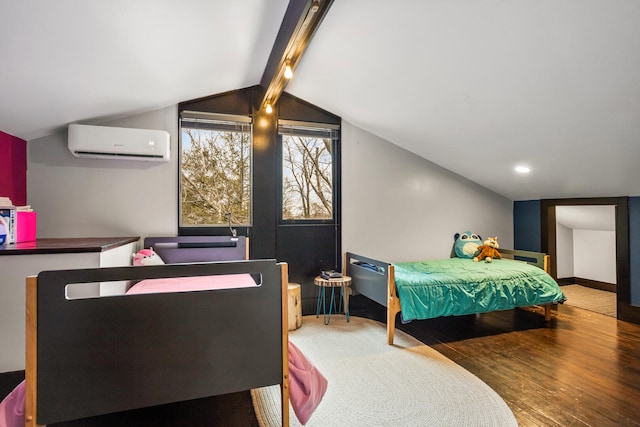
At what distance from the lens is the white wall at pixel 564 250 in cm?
481

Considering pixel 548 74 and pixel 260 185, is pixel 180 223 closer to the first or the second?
pixel 260 185

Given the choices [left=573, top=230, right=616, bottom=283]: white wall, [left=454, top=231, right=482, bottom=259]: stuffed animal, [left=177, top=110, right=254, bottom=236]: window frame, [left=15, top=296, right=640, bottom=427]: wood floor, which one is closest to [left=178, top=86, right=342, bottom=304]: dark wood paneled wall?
[left=177, top=110, right=254, bottom=236]: window frame

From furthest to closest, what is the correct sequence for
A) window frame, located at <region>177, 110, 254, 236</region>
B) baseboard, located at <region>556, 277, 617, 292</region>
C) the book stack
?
1. baseboard, located at <region>556, 277, 617, 292</region>
2. the book stack
3. window frame, located at <region>177, 110, 254, 236</region>

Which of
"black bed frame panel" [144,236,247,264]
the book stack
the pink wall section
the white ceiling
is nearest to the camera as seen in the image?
the white ceiling

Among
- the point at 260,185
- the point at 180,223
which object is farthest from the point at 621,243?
the point at 180,223

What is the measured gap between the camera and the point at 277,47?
248 centimetres

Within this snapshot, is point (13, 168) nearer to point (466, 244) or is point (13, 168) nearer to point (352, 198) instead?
point (352, 198)

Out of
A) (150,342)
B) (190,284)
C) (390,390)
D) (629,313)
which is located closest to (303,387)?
(150,342)

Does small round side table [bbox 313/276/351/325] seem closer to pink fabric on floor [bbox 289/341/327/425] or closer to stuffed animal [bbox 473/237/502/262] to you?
stuffed animal [bbox 473/237/502/262]

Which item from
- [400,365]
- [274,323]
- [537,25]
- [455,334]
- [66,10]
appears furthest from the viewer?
[455,334]

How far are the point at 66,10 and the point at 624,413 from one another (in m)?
3.55

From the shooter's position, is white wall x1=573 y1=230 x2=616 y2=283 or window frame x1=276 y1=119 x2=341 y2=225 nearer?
window frame x1=276 y1=119 x2=341 y2=225

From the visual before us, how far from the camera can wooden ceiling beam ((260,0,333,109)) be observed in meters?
1.80

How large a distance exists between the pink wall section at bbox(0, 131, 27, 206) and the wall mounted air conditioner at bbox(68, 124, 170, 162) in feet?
1.22
